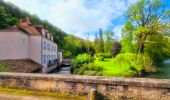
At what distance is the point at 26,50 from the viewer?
3105 cm

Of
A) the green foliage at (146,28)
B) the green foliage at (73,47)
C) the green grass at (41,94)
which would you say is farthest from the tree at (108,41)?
the green grass at (41,94)

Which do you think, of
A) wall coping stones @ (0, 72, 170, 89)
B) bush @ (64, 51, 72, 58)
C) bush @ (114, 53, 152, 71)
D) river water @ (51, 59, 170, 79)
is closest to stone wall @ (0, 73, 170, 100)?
wall coping stones @ (0, 72, 170, 89)

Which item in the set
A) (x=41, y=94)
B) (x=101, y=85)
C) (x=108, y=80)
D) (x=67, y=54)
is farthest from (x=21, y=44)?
(x=67, y=54)

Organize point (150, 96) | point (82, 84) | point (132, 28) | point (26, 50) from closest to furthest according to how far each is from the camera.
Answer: point (150, 96)
point (82, 84)
point (26, 50)
point (132, 28)

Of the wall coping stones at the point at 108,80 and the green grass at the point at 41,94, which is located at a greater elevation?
the wall coping stones at the point at 108,80

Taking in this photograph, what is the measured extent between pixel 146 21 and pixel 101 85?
27710mm

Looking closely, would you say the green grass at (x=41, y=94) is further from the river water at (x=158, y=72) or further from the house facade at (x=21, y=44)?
the river water at (x=158, y=72)

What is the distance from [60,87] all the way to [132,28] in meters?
27.0

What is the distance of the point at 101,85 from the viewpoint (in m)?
6.98

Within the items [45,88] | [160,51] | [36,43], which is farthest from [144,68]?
[45,88]

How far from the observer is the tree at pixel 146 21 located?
3172 centimetres

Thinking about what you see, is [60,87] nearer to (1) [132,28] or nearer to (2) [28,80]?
(2) [28,80]

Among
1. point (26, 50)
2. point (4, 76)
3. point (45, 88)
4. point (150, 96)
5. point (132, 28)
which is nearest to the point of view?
point (150, 96)

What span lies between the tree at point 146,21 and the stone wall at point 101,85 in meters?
25.2
